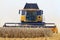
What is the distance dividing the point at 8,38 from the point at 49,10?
7.11 ft

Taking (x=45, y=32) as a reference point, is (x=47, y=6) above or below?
above

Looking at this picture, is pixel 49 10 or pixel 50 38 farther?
pixel 49 10

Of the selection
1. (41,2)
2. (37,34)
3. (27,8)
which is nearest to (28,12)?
(27,8)

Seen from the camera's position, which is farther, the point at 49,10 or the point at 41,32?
the point at 49,10

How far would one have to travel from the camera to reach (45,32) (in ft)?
3.59

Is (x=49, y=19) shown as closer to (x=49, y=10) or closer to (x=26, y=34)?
(x=49, y=10)

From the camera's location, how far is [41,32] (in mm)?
1098

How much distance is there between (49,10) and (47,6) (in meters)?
0.09

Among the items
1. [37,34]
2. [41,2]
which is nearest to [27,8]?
[41,2]

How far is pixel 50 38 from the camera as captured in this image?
106 cm

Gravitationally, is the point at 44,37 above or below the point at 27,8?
below

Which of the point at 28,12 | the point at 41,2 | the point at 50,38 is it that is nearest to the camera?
the point at 50,38

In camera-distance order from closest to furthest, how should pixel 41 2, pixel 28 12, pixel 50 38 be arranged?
pixel 50 38 → pixel 28 12 → pixel 41 2

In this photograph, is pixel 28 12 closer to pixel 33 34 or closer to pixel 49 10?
pixel 49 10
